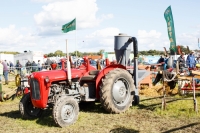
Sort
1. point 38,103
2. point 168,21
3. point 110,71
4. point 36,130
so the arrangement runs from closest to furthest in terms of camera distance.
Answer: point 36,130
point 38,103
point 110,71
point 168,21

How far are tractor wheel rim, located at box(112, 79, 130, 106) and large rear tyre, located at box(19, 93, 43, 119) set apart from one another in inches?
77.1

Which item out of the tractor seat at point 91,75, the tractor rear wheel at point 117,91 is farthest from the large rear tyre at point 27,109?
the tractor rear wheel at point 117,91

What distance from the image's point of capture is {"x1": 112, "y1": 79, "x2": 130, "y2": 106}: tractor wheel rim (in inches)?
264

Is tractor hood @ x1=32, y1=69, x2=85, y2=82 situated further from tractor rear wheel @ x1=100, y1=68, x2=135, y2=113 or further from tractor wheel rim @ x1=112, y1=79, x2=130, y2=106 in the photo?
tractor wheel rim @ x1=112, y1=79, x2=130, y2=106

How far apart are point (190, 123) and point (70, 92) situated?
8.95 ft

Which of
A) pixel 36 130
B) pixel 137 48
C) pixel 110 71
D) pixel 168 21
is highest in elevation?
pixel 168 21

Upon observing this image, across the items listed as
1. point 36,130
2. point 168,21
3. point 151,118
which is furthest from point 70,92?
point 168,21

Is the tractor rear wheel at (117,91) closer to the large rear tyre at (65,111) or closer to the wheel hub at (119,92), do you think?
the wheel hub at (119,92)

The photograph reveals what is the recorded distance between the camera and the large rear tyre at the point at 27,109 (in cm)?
648

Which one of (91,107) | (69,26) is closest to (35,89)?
(69,26)

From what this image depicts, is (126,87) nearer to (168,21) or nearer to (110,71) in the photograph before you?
(110,71)

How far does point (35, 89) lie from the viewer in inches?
241

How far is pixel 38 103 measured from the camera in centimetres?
604

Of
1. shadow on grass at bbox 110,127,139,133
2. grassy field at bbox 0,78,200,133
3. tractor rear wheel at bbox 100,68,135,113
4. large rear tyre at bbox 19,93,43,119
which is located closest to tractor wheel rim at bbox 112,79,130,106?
tractor rear wheel at bbox 100,68,135,113
